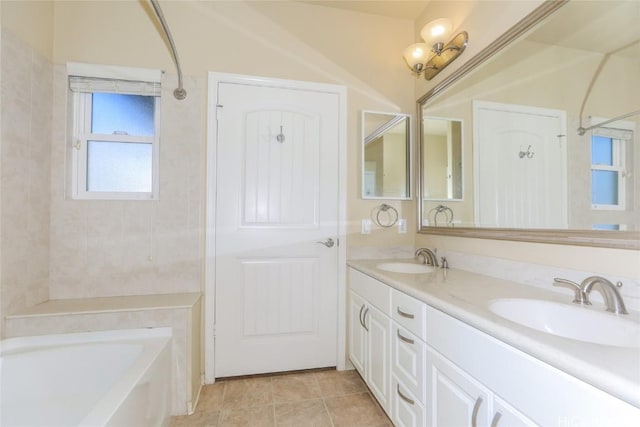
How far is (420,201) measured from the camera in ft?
7.01

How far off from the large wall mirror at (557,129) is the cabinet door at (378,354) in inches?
29.0

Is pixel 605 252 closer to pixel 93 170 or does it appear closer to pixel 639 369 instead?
pixel 639 369

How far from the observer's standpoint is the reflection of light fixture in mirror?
1.74 meters

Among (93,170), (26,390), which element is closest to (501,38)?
(93,170)

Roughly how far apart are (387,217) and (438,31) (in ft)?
4.24

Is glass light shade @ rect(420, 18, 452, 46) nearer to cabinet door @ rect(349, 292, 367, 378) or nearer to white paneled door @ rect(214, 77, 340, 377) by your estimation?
white paneled door @ rect(214, 77, 340, 377)

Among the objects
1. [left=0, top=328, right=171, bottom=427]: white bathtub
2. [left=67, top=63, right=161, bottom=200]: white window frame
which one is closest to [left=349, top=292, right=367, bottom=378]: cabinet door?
[left=0, top=328, right=171, bottom=427]: white bathtub

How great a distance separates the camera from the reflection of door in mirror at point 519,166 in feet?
3.82

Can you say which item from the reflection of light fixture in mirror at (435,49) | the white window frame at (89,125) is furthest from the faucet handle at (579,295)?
the white window frame at (89,125)

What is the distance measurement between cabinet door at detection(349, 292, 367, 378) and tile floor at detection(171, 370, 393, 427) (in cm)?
17

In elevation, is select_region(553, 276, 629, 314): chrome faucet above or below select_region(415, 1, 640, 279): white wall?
below

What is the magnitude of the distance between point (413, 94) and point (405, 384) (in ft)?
6.70

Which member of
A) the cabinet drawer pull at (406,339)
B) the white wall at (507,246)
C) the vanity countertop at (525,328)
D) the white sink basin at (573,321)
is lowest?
the cabinet drawer pull at (406,339)

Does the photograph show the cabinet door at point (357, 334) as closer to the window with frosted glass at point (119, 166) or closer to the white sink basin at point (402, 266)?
the white sink basin at point (402, 266)
